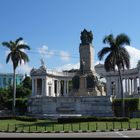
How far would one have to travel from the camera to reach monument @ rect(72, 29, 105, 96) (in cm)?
7719

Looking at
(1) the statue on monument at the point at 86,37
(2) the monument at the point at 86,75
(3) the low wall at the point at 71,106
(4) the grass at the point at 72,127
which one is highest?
(1) the statue on monument at the point at 86,37

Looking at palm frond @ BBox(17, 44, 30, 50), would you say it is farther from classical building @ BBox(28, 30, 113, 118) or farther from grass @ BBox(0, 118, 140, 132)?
grass @ BBox(0, 118, 140, 132)

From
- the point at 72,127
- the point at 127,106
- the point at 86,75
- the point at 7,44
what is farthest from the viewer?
the point at 7,44


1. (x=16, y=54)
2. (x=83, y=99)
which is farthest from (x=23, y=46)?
(x=83, y=99)

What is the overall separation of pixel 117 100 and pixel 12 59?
81.5 ft

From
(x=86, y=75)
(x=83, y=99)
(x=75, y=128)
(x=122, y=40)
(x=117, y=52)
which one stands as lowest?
(x=75, y=128)

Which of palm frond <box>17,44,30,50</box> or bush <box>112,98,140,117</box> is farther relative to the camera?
palm frond <box>17,44,30,50</box>

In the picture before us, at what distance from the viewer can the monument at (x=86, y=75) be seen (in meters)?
77.2

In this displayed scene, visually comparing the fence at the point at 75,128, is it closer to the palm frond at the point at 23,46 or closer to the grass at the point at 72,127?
the grass at the point at 72,127

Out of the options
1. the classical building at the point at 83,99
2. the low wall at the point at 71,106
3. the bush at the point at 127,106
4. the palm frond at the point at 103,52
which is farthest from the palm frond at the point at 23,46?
the bush at the point at 127,106

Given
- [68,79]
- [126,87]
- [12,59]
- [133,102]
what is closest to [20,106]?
[12,59]

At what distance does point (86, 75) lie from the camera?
77375mm

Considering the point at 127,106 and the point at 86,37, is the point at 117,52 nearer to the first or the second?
the point at 127,106

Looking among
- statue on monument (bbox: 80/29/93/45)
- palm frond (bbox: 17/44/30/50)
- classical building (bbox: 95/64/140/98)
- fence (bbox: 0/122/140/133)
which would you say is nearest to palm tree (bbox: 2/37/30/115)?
palm frond (bbox: 17/44/30/50)
